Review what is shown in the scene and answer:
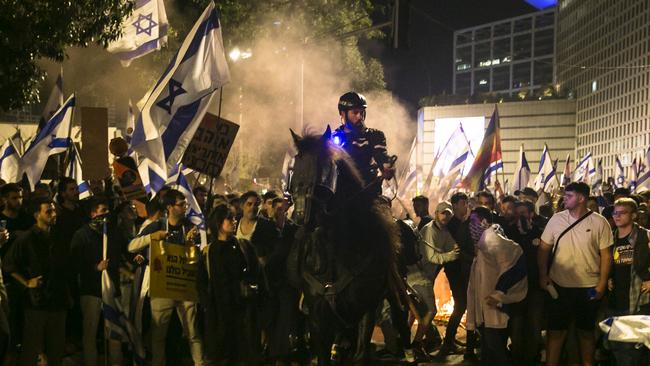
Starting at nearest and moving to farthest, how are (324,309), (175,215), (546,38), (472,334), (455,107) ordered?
(324,309)
(175,215)
(472,334)
(455,107)
(546,38)

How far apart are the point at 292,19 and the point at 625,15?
66.6m

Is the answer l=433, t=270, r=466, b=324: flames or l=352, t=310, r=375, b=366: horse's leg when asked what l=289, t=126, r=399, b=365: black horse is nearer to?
l=352, t=310, r=375, b=366: horse's leg

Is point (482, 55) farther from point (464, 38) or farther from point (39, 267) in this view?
point (39, 267)

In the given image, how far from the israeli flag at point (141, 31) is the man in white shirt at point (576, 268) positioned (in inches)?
319

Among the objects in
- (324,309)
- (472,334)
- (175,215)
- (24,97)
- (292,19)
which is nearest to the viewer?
(324,309)

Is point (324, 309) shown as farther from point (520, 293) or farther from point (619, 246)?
point (619, 246)

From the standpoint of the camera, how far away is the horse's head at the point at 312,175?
21.1ft

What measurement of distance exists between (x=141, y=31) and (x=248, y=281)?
24.0ft

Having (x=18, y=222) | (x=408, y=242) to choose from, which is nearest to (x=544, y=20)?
(x=408, y=242)

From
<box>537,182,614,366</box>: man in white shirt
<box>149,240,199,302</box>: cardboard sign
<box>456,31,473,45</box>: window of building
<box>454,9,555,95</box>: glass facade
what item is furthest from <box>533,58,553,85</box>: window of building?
<box>149,240,199,302</box>: cardboard sign

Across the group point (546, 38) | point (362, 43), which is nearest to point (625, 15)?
point (546, 38)

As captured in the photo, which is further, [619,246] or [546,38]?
[546,38]

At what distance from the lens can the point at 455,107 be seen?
99.1 m

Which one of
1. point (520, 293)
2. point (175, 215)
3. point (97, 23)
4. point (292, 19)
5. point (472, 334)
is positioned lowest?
point (472, 334)
